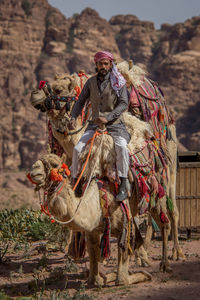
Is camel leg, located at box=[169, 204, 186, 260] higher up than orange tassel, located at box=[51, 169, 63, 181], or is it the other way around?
orange tassel, located at box=[51, 169, 63, 181]

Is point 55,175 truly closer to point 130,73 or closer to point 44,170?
point 44,170

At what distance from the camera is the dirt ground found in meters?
5.56

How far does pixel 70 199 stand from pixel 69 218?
22cm

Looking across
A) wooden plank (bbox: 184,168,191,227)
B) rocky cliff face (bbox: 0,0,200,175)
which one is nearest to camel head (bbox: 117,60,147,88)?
wooden plank (bbox: 184,168,191,227)

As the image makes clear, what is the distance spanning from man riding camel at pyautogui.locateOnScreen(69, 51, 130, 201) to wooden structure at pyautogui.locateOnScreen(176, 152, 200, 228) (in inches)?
167

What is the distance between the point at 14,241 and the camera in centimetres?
953

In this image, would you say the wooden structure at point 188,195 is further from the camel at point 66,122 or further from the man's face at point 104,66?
the man's face at point 104,66

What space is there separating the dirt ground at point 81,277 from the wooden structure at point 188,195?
92 cm

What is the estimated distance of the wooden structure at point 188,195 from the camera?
10148mm

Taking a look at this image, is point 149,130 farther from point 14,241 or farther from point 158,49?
point 158,49

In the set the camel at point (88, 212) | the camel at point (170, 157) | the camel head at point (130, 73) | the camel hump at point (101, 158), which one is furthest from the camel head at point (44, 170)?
the camel head at point (130, 73)

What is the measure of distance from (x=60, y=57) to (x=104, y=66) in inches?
2328

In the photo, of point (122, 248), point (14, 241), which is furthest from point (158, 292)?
point (14, 241)

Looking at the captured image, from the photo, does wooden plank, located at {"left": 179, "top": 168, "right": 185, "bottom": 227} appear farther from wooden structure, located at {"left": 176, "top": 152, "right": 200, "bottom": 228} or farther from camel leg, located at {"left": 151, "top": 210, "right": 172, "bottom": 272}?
camel leg, located at {"left": 151, "top": 210, "right": 172, "bottom": 272}
